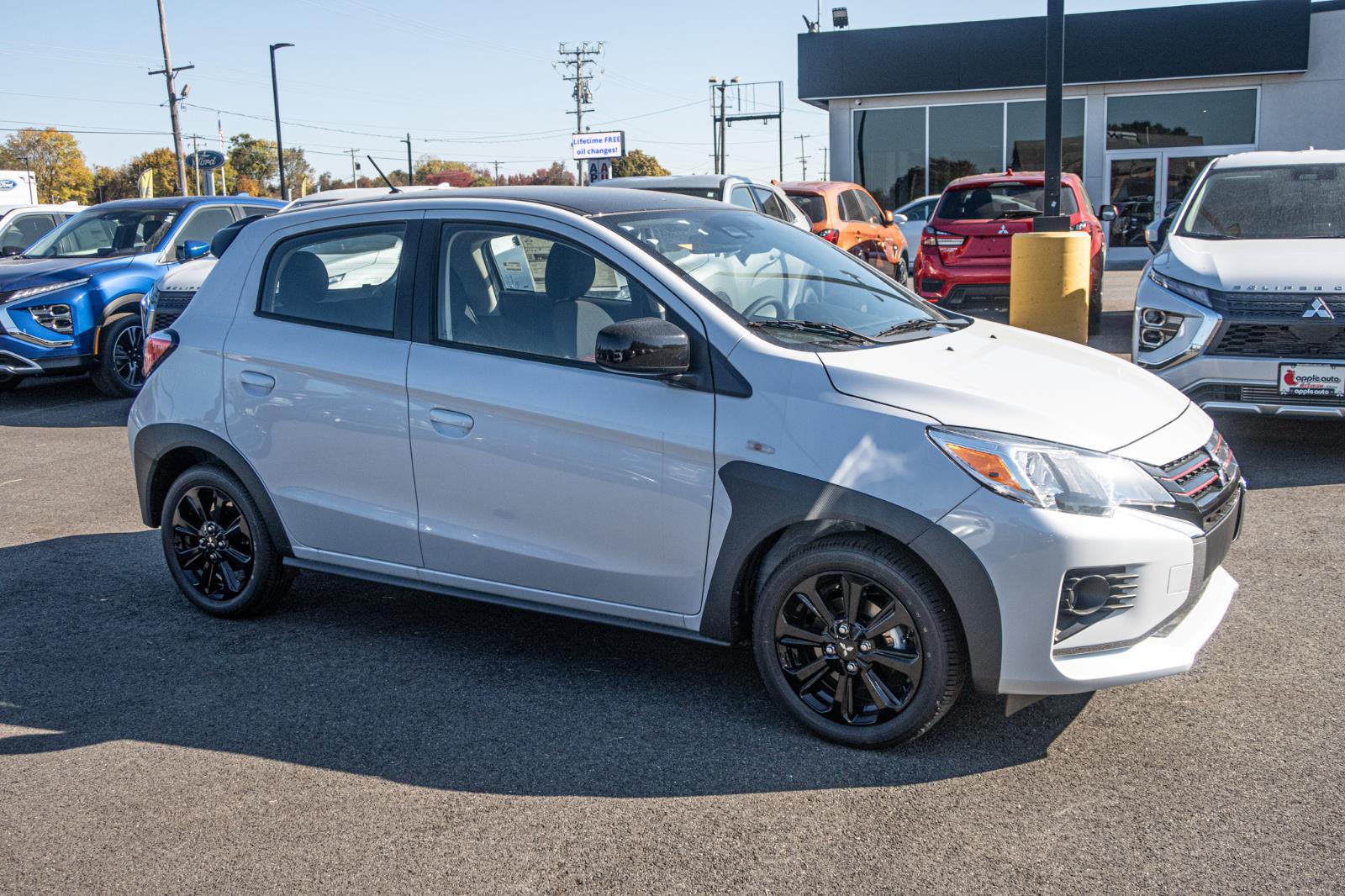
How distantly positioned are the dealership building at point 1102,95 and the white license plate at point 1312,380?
20.8m

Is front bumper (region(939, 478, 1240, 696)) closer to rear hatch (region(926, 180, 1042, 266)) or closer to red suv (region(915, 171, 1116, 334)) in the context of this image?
red suv (region(915, 171, 1116, 334))

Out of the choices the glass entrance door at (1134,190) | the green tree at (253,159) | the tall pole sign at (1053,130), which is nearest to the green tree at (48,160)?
the green tree at (253,159)

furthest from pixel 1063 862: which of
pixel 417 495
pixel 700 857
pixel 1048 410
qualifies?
pixel 417 495

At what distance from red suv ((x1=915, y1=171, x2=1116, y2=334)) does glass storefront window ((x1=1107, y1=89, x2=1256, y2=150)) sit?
17.0 metres

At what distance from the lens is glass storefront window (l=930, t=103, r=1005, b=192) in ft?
96.5

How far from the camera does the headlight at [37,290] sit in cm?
1098

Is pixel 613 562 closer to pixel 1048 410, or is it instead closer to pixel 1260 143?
pixel 1048 410

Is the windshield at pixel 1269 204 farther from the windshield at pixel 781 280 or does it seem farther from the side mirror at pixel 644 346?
the side mirror at pixel 644 346

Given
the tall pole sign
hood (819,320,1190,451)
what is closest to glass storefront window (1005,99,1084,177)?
the tall pole sign

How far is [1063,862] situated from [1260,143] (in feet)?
95.1

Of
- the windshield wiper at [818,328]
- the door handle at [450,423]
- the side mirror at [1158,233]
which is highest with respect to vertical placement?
the side mirror at [1158,233]

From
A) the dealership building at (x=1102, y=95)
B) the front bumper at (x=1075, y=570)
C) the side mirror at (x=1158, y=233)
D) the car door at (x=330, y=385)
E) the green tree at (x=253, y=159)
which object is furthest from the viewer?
the green tree at (x=253, y=159)

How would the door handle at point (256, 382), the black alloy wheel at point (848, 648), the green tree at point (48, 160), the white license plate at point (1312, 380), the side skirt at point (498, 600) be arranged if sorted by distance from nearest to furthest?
the black alloy wheel at point (848, 648) < the side skirt at point (498, 600) < the door handle at point (256, 382) < the white license plate at point (1312, 380) < the green tree at point (48, 160)

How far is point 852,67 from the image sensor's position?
97.1ft
